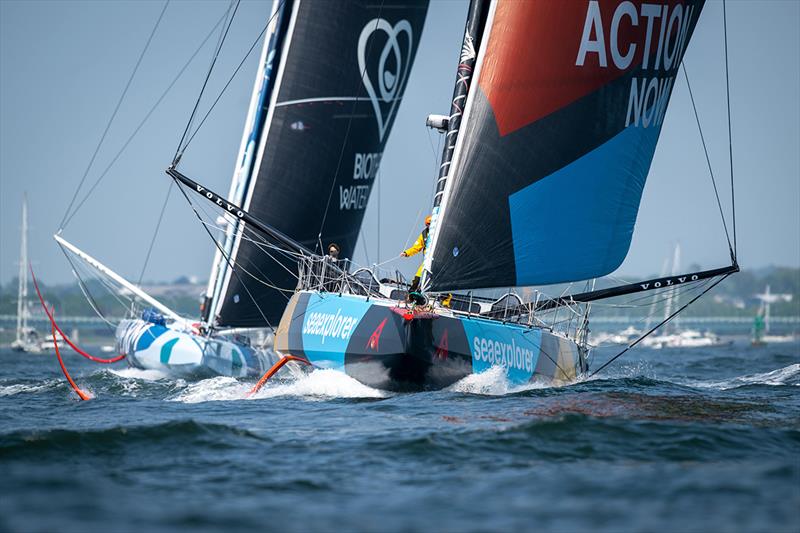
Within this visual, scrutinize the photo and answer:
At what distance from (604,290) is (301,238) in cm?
665

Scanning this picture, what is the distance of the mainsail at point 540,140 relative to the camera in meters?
12.2

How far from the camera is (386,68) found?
20312 mm

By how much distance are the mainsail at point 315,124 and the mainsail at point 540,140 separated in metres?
6.37

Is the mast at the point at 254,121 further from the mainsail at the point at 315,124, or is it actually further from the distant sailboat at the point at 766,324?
the distant sailboat at the point at 766,324

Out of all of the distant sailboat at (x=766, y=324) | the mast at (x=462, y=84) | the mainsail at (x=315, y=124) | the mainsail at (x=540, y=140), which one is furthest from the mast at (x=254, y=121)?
the distant sailboat at (x=766, y=324)

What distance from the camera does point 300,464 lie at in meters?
7.48

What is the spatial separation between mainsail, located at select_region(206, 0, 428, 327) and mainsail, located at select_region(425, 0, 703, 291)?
637 cm

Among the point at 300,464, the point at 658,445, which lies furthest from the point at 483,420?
the point at 300,464

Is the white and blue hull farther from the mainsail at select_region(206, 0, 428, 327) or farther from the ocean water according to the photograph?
the ocean water

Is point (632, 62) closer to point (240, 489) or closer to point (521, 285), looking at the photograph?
point (521, 285)

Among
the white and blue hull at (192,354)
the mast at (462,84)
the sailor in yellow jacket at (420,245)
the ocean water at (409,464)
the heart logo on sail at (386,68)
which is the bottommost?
the ocean water at (409,464)

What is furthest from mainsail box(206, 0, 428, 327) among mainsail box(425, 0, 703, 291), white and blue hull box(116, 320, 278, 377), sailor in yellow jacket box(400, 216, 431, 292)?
mainsail box(425, 0, 703, 291)

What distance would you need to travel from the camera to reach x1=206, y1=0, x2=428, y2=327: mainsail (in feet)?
62.8

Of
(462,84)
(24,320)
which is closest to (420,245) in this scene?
(462,84)
